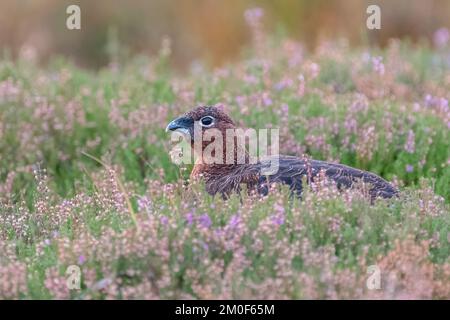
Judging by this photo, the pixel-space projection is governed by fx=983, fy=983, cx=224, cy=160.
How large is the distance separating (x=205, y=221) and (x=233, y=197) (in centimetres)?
42

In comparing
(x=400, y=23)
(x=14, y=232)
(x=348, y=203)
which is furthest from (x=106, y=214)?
(x=400, y=23)

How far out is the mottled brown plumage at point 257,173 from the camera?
5652 mm

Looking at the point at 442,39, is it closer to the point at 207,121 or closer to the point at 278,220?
the point at 207,121

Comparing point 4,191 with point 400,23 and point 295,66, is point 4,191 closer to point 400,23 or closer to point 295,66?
point 295,66

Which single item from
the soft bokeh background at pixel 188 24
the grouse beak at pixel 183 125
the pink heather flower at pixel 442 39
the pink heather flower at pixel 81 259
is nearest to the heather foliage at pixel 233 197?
the pink heather flower at pixel 81 259

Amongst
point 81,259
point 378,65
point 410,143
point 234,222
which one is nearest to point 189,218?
point 234,222

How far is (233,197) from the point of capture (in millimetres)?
5020

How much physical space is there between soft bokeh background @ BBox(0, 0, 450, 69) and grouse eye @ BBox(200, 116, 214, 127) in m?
6.22

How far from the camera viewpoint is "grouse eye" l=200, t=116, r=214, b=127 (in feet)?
21.2

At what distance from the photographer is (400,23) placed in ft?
43.8

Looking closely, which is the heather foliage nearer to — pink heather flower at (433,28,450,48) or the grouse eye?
pink heather flower at (433,28,450,48)

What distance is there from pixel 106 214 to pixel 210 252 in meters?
0.91

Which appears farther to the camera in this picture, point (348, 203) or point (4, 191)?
point (4, 191)

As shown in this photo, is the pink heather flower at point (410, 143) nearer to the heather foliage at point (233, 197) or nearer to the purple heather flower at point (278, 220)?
the heather foliage at point (233, 197)
